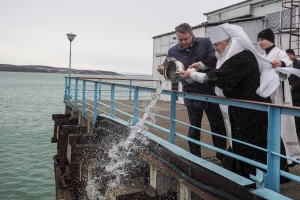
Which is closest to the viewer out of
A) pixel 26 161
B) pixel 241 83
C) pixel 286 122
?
pixel 241 83

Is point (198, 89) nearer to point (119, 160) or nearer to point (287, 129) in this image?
point (287, 129)

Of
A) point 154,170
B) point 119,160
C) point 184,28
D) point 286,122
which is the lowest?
point 119,160

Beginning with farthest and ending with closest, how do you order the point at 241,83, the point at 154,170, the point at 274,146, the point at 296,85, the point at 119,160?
the point at 296,85
the point at 119,160
the point at 154,170
the point at 241,83
the point at 274,146

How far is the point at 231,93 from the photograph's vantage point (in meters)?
2.85

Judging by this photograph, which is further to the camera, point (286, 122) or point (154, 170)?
point (154, 170)

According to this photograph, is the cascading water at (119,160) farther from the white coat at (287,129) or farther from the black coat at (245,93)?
the white coat at (287,129)

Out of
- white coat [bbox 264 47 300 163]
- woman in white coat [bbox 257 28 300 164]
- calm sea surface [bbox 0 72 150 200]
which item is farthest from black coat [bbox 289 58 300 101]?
calm sea surface [bbox 0 72 150 200]

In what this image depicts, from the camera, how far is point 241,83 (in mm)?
2734

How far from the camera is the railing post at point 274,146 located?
2225 millimetres

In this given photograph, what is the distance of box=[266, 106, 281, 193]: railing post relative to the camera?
2225 millimetres

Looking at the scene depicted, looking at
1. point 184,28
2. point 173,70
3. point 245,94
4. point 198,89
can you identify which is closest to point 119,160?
point 198,89

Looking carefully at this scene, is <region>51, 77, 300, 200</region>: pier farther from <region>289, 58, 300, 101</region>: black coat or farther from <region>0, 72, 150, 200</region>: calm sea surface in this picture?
<region>0, 72, 150, 200</region>: calm sea surface

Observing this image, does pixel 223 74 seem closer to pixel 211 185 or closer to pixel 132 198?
pixel 211 185

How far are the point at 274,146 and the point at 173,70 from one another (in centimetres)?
156
